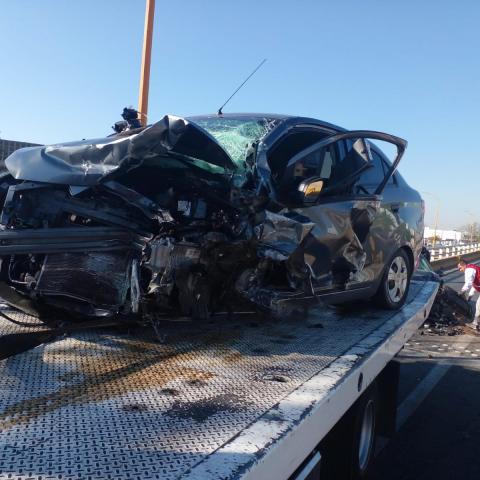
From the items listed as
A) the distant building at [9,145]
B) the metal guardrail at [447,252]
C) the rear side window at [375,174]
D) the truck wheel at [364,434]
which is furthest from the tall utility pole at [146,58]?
the metal guardrail at [447,252]

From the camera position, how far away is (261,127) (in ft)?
13.2

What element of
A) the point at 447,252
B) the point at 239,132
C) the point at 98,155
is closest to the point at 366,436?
the point at 239,132

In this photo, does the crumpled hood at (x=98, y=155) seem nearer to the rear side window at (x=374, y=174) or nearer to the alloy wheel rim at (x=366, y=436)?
the rear side window at (x=374, y=174)

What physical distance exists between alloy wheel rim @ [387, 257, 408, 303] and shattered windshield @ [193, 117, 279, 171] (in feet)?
7.03

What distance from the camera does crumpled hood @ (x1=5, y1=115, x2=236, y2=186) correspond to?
2971 mm

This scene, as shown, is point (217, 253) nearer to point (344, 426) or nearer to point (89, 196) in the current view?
point (89, 196)

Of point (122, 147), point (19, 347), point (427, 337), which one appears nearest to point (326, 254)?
point (122, 147)

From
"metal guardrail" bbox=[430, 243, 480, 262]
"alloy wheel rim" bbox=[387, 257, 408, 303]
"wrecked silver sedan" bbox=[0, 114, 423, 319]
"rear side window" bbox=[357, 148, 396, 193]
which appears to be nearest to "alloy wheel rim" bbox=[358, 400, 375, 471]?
"wrecked silver sedan" bbox=[0, 114, 423, 319]

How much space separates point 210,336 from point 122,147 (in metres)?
1.46

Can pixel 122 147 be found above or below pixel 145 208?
above

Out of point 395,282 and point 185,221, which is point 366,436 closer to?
point 395,282

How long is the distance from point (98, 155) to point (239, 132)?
1.37 meters

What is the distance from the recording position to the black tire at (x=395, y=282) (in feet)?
16.9

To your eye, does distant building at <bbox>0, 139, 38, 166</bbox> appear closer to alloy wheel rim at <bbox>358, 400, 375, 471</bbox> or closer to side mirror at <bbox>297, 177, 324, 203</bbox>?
side mirror at <bbox>297, 177, 324, 203</bbox>
